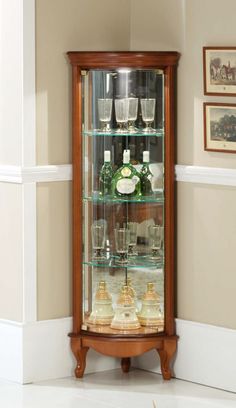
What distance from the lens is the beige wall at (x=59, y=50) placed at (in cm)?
571

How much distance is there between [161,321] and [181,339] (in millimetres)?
139

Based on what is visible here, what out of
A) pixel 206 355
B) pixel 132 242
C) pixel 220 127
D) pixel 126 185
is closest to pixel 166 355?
pixel 206 355

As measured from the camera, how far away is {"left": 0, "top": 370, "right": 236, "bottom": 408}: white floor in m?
5.42

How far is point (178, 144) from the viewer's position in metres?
5.82

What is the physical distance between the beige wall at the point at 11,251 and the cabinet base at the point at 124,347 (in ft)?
1.16

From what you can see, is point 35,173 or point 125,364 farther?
point 125,364

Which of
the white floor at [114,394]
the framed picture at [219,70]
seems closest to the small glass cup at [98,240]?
the white floor at [114,394]

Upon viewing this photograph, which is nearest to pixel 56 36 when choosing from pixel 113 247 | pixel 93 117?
pixel 93 117

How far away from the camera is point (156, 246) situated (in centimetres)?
582

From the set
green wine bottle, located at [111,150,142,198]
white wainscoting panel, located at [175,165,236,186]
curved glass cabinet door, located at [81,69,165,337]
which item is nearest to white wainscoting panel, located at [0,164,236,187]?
white wainscoting panel, located at [175,165,236,186]

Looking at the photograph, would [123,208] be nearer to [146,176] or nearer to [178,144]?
[146,176]

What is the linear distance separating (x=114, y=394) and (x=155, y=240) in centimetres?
82

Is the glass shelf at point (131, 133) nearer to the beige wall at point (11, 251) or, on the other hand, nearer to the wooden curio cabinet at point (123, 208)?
the wooden curio cabinet at point (123, 208)

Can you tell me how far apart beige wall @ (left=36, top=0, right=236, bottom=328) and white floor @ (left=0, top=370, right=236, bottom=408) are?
360mm
